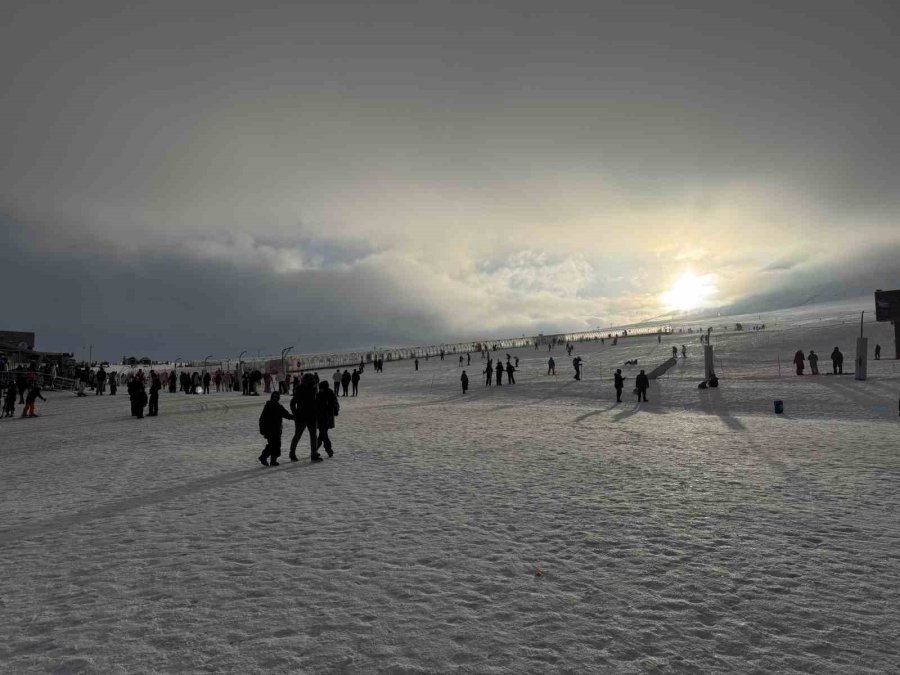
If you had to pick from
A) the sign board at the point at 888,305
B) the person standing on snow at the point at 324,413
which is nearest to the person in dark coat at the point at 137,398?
the person standing on snow at the point at 324,413

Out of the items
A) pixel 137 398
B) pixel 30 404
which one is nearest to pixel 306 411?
pixel 137 398

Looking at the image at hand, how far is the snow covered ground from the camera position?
361 cm

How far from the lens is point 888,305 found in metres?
38.6

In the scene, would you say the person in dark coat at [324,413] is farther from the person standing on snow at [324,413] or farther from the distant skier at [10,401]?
the distant skier at [10,401]

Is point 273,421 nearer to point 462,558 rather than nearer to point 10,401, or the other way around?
point 462,558

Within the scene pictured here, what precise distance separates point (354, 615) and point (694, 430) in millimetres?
13840

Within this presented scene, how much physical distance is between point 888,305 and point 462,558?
4892 centimetres

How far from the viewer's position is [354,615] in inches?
161

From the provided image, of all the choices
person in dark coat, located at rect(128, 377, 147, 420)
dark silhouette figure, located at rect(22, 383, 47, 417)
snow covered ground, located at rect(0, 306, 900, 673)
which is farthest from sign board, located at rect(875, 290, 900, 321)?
dark silhouette figure, located at rect(22, 383, 47, 417)

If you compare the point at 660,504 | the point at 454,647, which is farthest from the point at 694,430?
the point at 454,647

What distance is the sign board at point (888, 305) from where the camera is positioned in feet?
125

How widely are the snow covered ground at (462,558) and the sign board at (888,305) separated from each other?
1361 inches

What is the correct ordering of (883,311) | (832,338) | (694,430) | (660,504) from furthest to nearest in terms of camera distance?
(832,338) < (883,311) < (694,430) < (660,504)

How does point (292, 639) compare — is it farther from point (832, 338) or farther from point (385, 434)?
point (832, 338)
